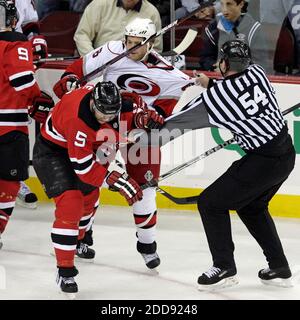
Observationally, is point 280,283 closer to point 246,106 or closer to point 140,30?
point 246,106

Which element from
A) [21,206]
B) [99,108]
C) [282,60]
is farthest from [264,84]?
[21,206]

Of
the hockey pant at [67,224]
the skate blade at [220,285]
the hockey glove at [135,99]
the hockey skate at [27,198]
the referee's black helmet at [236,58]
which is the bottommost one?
the hockey skate at [27,198]

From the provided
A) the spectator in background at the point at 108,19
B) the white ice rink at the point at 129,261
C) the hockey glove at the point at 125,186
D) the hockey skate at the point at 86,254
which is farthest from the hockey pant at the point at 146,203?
the spectator in background at the point at 108,19

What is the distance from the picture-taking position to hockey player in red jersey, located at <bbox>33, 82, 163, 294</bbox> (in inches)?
176

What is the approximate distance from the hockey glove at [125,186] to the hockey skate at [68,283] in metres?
0.37

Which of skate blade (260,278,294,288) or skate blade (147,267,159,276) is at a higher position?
skate blade (260,278,294,288)

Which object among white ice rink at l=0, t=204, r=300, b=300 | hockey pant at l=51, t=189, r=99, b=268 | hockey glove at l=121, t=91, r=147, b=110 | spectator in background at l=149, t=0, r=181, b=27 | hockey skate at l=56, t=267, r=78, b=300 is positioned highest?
hockey glove at l=121, t=91, r=147, b=110

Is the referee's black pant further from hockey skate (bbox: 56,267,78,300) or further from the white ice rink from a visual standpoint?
hockey skate (bbox: 56,267,78,300)

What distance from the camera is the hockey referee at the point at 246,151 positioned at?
451 centimetres

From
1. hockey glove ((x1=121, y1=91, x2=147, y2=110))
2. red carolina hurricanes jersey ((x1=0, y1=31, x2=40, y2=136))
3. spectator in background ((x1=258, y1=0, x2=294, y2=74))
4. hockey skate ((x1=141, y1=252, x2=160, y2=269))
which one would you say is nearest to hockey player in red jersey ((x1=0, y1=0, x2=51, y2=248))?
red carolina hurricanes jersey ((x1=0, y1=31, x2=40, y2=136))

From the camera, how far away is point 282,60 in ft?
19.7

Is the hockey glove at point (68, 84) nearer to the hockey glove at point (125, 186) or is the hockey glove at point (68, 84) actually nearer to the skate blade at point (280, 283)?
the hockey glove at point (125, 186)

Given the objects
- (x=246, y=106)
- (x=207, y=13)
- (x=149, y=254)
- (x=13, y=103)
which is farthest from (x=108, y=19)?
(x=246, y=106)

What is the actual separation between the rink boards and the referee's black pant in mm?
1187
